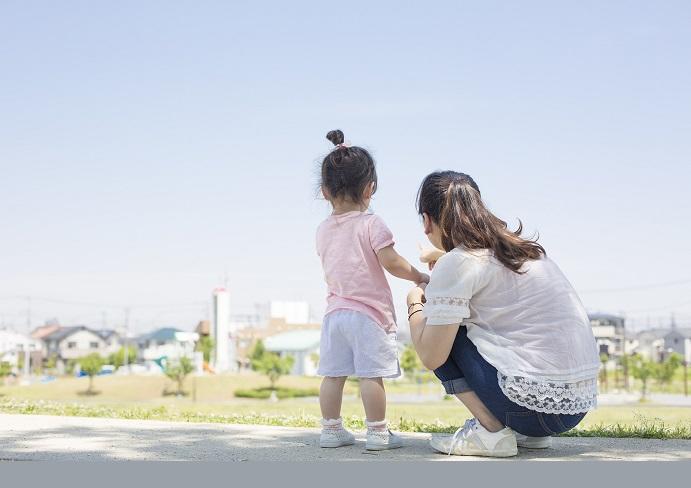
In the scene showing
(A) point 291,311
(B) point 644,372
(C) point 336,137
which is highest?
(A) point 291,311

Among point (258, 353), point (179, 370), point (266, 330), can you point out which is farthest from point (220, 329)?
point (266, 330)

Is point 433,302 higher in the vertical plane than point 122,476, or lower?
higher

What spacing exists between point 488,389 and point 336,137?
1.35 metres

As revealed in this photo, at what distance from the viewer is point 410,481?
108 inches

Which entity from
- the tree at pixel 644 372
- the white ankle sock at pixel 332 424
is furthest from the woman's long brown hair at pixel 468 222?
the tree at pixel 644 372

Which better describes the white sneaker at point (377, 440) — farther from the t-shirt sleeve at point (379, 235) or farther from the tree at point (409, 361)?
the tree at point (409, 361)

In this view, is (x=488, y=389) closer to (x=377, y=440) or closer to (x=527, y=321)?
(x=527, y=321)

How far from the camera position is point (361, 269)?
3.57 m

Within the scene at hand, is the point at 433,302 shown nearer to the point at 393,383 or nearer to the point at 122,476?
the point at 122,476

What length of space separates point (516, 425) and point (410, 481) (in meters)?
0.66

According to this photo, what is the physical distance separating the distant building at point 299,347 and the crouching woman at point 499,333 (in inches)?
2473

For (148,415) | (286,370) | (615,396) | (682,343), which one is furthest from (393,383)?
(148,415)

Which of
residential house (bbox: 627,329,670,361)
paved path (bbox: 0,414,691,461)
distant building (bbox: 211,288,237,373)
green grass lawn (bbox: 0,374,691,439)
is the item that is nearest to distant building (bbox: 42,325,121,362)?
distant building (bbox: 211,288,237,373)

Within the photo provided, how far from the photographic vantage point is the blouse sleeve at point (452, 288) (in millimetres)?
3127
